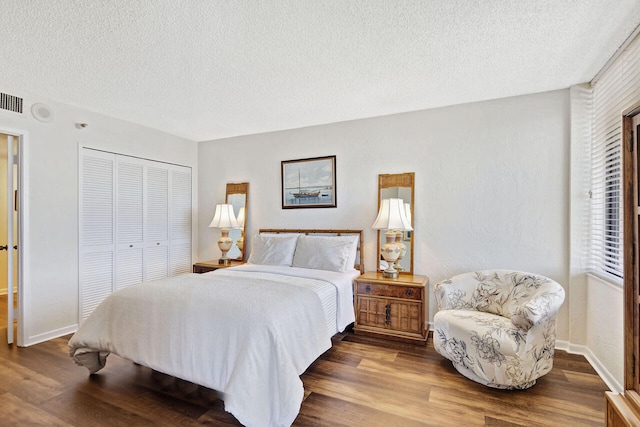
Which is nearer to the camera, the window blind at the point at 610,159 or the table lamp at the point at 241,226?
the window blind at the point at 610,159

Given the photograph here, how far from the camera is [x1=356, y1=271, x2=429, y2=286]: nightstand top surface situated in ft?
10.1

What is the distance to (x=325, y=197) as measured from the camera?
13.0 ft


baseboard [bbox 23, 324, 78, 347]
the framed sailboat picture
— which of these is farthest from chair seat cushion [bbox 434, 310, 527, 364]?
baseboard [bbox 23, 324, 78, 347]

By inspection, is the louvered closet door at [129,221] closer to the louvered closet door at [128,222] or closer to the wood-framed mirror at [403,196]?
the louvered closet door at [128,222]

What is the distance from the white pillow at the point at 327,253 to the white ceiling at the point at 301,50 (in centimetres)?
148

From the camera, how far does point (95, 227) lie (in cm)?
358

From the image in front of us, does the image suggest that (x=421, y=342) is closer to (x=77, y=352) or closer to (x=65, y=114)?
(x=77, y=352)

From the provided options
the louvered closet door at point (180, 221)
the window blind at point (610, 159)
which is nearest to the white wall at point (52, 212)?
the louvered closet door at point (180, 221)

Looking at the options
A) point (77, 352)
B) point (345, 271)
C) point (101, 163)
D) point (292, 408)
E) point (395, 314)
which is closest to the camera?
point (292, 408)

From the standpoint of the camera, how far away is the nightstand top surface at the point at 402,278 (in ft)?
10.1

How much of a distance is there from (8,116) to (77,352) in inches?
89.3

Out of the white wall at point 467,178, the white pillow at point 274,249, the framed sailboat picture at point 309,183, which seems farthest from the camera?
the framed sailboat picture at point 309,183

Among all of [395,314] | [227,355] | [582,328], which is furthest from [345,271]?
[582,328]

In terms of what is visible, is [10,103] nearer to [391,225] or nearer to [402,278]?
[391,225]
